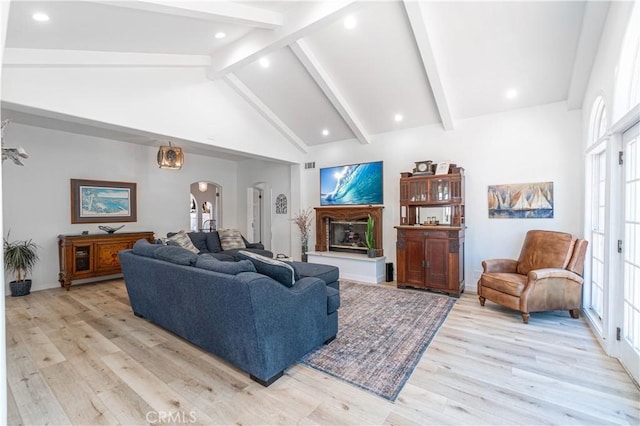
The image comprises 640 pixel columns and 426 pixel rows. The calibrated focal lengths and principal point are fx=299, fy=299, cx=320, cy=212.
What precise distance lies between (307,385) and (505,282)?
2.84m

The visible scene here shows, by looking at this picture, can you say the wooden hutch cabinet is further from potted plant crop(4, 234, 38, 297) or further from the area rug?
potted plant crop(4, 234, 38, 297)

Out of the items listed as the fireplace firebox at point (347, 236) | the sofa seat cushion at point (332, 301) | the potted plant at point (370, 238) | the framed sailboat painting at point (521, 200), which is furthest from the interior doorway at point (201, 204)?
the framed sailboat painting at point (521, 200)

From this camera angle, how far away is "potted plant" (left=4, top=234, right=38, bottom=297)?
15.5ft

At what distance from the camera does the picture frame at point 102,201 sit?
5.70 metres

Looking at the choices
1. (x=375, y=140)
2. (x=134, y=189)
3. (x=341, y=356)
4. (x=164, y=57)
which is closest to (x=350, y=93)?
(x=375, y=140)

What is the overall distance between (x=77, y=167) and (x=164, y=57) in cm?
302

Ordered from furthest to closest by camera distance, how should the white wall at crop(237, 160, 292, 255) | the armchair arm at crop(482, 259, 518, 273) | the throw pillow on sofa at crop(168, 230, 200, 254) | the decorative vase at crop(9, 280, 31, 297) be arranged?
1. the white wall at crop(237, 160, 292, 255)
2. the throw pillow on sofa at crop(168, 230, 200, 254)
3. the decorative vase at crop(9, 280, 31, 297)
4. the armchair arm at crop(482, 259, 518, 273)

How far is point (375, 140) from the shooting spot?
6.11 metres

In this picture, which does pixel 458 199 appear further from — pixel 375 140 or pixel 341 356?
pixel 341 356

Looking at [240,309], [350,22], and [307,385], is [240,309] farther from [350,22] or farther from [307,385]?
[350,22]

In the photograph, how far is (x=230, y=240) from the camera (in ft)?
21.0

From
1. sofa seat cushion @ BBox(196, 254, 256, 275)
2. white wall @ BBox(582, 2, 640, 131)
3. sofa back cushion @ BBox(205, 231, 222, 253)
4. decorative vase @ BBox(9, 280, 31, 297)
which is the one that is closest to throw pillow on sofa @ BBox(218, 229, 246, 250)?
sofa back cushion @ BBox(205, 231, 222, 253)

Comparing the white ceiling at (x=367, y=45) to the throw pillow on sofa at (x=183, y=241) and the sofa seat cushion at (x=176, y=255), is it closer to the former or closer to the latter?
the sofa seat cushion at (x=176, y=255)

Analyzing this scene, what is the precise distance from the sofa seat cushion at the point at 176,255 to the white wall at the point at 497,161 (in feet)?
13.1
